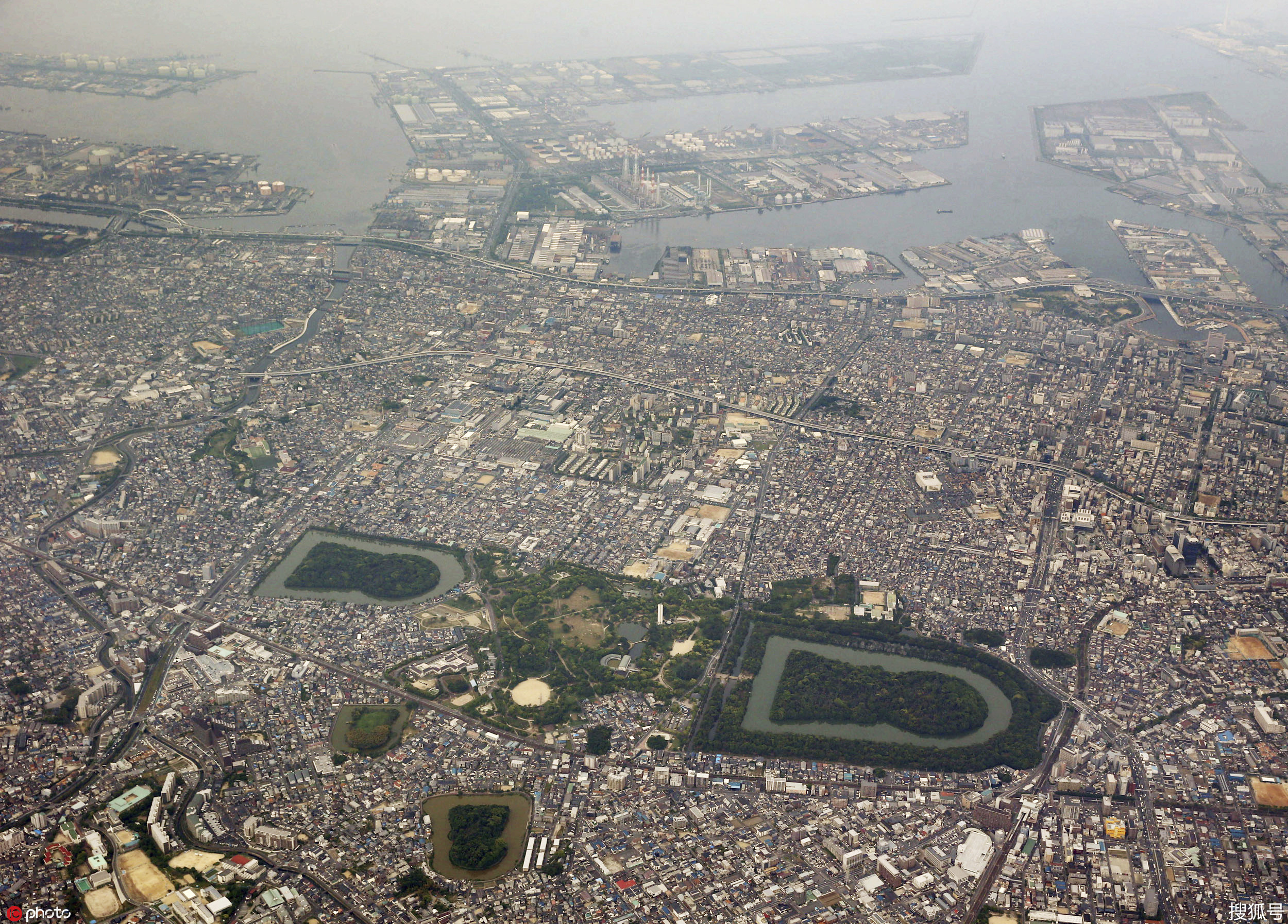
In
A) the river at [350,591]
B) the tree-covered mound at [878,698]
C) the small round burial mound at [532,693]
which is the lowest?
the river at [350,591]

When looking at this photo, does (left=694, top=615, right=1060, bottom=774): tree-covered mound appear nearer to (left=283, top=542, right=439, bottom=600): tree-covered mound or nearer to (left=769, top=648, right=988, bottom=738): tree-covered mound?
(left=769, top=648, right=988, bottom=738): tree-covered mound

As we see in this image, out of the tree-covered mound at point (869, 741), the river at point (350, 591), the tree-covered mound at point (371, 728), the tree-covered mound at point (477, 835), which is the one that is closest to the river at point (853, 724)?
the tree-covered mound at point (869, 741)

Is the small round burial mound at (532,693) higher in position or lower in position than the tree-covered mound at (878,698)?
lower

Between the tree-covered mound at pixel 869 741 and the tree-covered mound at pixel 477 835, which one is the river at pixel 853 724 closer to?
the tree-covered mound at pixel 869 741

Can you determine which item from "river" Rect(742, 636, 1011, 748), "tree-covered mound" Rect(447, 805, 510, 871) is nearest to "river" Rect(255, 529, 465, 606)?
"tree-covered mound" Rect(447, 805, 510, 871)

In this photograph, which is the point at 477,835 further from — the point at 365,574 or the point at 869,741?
the point at 365,574

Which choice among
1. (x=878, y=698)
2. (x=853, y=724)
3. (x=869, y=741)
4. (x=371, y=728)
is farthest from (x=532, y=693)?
(x=878, y=698)

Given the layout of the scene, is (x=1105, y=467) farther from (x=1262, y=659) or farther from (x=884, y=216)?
(x=884, y=216)
